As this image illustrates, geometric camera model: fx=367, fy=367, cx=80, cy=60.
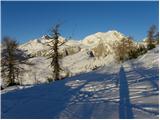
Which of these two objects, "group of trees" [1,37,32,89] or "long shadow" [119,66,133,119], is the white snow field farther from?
"group of trees" [1,37,32,89]

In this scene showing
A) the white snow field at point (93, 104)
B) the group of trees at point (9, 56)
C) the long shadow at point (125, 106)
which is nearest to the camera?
the long shadow at point (125, 106)

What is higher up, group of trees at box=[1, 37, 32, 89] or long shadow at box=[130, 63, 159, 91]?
group of trees at box=[1, 37, 32, 89]

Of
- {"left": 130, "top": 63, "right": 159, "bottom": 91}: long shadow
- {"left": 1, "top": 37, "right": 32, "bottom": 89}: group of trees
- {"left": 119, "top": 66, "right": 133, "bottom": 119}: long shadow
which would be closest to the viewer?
{"left": 119, "top": 66, "right": 133, "bottom": 119}: long shadow

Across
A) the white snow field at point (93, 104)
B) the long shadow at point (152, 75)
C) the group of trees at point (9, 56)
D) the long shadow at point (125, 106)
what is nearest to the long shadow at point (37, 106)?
the white snow field at point (93, 104)

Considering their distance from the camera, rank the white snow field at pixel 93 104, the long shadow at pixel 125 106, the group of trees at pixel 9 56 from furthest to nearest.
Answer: the group of trees at pixel 9 56 < the white snow field at pixel 93 104 < the long shadow at pixel 125 106

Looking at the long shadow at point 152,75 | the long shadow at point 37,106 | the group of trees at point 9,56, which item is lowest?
the long shadow at point 37,106

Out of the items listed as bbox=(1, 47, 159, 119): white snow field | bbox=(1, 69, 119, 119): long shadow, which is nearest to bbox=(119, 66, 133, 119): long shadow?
bbox=(1, 47, 159, 119): white snow field

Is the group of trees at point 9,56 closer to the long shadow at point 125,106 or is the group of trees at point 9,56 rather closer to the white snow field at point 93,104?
the white snow field at point 93,104

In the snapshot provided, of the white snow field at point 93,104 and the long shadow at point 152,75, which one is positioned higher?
the long shadow at point 152,75

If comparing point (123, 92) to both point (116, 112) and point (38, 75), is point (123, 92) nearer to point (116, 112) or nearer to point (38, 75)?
point (116, 112)

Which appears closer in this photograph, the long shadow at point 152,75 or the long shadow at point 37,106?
the long shadow at point 37,106

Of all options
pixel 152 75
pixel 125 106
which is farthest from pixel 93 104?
pixel 152 75

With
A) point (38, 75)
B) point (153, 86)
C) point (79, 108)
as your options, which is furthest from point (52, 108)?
point (38, 75)

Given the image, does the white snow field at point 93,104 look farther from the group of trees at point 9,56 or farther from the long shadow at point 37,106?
the group of trees at point 9,56
